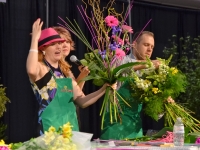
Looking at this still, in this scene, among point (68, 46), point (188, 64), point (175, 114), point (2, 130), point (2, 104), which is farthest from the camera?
point (188, 64)

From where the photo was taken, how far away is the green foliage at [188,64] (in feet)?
20.2

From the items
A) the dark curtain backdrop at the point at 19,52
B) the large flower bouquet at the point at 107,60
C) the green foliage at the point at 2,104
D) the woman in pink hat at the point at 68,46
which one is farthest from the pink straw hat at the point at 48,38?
the dark curtain backdrop at the point at 19,52

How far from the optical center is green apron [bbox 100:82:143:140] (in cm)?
290

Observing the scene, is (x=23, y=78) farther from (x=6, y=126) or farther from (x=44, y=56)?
(x=44, y=56)

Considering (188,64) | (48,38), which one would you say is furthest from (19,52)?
(48,38)

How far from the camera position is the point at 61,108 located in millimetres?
2664

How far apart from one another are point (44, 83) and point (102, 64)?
34 centimetres

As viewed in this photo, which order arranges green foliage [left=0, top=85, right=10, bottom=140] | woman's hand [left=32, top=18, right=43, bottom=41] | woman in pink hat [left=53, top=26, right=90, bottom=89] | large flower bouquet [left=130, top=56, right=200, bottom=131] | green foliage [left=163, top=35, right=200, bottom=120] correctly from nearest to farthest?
1. woman's hand [left=32, top=18, right=43, bottom=41]
2. large flower bouquet [left=130, top=56, right=200, bottom=131]
3. woman in pink hat [left=53, top=26, right=90, bottom=89]
4. green foliage [left=0, top=85, right=10, bottom=140]
5. green foliage [left=163, top=35, right=200, bottom=120]

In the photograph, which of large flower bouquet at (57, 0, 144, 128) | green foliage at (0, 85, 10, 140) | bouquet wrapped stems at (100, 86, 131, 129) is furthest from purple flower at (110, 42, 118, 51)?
green foliage at (0, 85, 10, 140)

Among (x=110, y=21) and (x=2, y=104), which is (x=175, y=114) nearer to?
(x=110, y=21)

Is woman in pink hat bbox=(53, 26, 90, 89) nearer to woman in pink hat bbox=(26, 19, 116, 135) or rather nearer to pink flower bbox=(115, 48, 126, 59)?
woman in pink hat bbox=(26, 19, 116, 135)

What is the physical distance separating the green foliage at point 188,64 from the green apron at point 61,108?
11.5ft

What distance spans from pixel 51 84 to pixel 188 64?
426 cm

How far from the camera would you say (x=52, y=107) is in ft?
8.67
